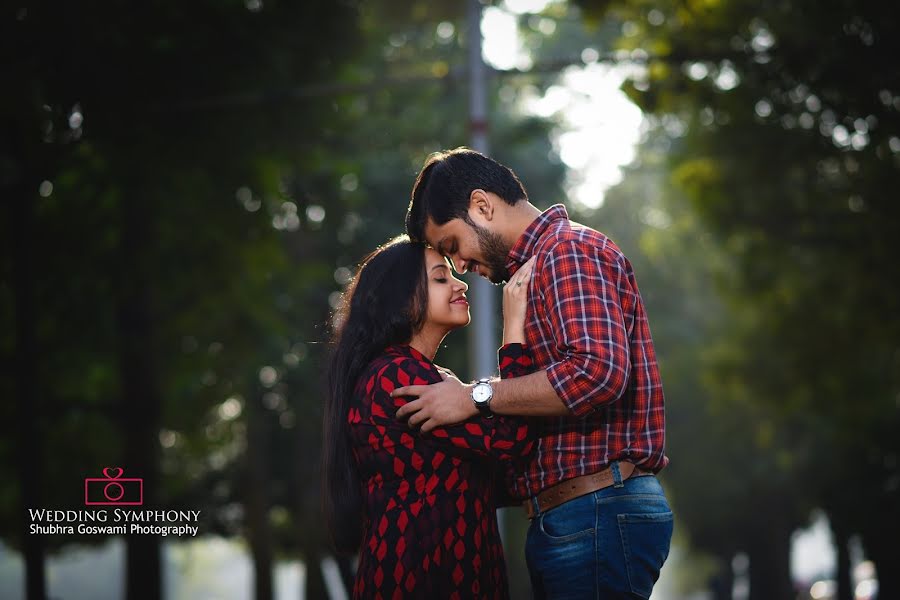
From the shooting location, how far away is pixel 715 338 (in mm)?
25500

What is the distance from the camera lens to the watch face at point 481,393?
381 centimetres

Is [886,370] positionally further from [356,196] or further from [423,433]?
[423,433]

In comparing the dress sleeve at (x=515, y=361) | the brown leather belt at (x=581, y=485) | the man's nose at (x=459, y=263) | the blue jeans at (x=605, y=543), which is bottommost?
the blue jeans at (x=605, y=543)

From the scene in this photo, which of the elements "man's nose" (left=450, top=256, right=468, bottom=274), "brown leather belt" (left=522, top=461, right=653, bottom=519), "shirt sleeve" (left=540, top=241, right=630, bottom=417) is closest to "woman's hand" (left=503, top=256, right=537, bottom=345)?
"shirt sleeve" (left=540, top=241, right=630, bottom=417)

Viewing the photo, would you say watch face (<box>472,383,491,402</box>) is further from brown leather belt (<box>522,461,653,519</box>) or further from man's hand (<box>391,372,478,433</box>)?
brown leather belt (<box>522,461,653,519</box>)

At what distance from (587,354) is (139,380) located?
11.7 meters

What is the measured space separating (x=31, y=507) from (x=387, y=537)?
7617mm

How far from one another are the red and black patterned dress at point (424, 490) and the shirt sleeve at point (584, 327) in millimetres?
268

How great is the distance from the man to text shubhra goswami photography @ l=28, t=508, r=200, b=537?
3955 millimetres

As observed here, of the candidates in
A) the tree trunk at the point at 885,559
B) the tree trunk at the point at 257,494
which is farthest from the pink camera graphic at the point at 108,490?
the tree trunk at the point at 885,559

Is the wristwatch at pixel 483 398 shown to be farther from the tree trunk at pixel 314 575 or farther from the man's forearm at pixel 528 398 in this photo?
the tree trunk at pixel 314 575

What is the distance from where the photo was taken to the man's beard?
411 cm

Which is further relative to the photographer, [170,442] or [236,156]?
[170,442]

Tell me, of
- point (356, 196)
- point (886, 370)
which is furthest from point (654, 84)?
point (886, 370)
